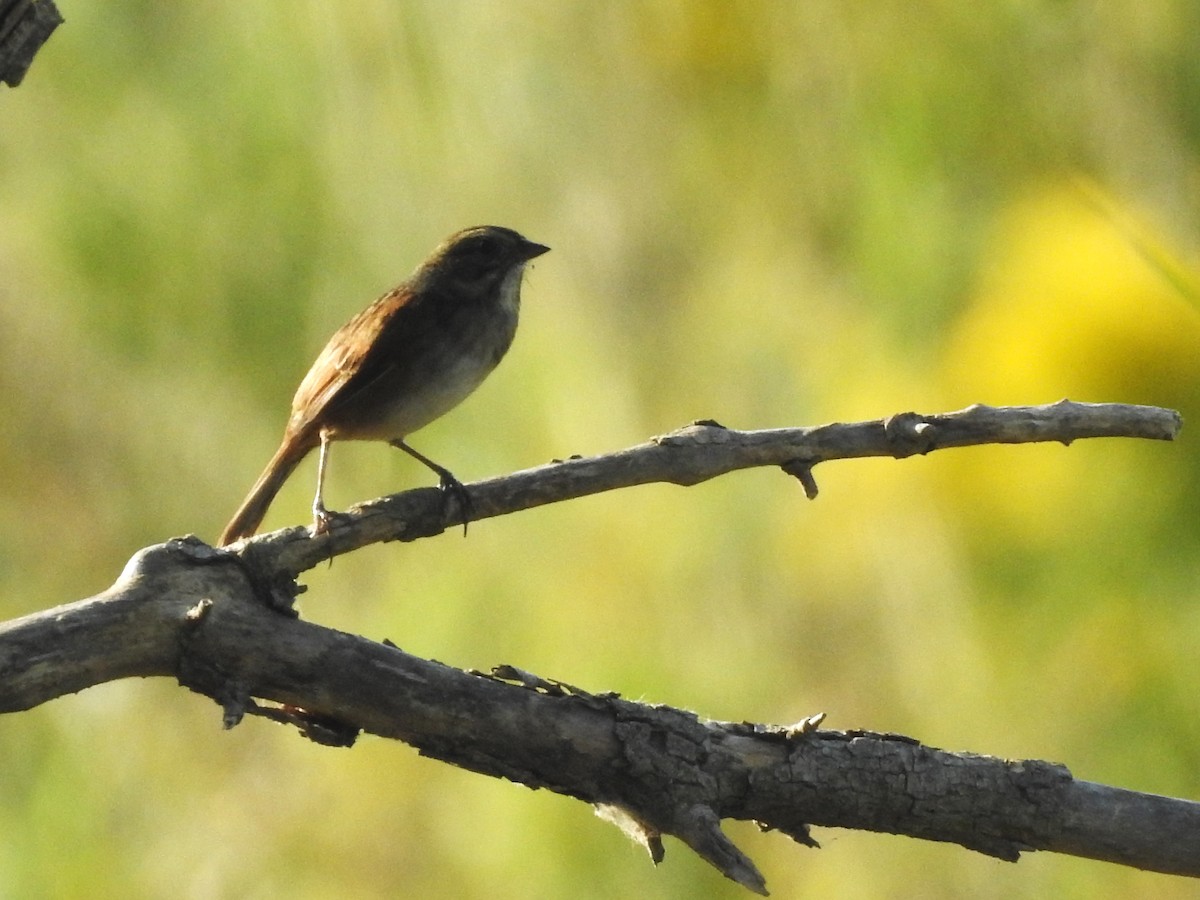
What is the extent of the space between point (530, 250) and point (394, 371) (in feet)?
2.39

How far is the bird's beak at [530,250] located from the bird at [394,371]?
0.27 metres

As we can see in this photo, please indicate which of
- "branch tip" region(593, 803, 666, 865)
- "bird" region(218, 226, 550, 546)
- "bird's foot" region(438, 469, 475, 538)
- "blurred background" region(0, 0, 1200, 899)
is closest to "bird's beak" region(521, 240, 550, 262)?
"bird" region(218, 226, 550, 546)

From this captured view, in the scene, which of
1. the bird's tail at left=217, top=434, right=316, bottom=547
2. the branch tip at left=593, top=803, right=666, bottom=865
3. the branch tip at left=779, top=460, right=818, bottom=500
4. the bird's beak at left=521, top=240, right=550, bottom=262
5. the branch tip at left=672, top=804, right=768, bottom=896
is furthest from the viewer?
the bird's beak at left=521, top=240, right=550, bottom=262

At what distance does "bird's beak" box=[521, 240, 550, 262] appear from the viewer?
16.9 feet

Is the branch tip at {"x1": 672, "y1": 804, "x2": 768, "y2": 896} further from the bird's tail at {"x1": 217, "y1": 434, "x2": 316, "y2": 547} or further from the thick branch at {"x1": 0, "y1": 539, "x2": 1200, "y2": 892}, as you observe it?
the bird's tail at {"x1": 217, "y1": 434, "x2": 316, "y2": 547}

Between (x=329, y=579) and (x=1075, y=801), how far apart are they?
4.41m

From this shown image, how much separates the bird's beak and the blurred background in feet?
4.24

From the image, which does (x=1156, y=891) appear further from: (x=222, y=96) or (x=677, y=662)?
(x=222, y=96)

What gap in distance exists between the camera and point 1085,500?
5.55 meters

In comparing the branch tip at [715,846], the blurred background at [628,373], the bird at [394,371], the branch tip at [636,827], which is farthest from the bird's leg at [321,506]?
the blurred background at [628,373]

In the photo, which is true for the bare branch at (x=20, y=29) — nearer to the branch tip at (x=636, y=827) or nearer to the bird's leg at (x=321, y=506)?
the bird's leg at (x=321, y=506)

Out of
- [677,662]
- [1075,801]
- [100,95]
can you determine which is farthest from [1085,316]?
[100,95]

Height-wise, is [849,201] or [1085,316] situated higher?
[849,201]

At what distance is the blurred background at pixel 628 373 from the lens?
5605 mm
